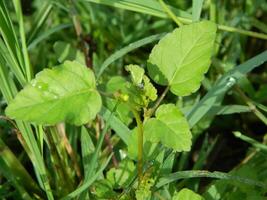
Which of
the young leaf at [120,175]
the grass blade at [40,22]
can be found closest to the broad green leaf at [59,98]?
the young leaf at [120,175]

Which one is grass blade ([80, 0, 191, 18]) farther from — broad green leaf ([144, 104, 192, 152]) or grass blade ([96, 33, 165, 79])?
broad green leaf ([144, 104, 192, 152])

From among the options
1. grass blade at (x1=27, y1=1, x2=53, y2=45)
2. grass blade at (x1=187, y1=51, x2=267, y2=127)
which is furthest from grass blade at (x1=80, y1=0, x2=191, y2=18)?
grass blade at (x1=27, y1=1, x2=53, y2=45)

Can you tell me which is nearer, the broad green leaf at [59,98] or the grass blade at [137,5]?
the broad green leaf at [59,98]

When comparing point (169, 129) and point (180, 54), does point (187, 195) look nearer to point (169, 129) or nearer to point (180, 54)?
point (169, 129)

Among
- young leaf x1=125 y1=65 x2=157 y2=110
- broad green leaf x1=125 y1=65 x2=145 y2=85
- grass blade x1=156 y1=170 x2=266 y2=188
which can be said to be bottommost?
grass blade x1=156 y1=170 x2=266 y2=188

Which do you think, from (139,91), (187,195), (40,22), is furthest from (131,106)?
(40,22)

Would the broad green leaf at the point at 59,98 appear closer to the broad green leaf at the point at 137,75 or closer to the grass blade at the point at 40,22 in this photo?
the broad green leaf at the point at 137,75

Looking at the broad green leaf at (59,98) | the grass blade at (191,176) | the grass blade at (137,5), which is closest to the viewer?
the broad green leaf at (59,98)
